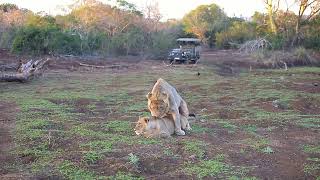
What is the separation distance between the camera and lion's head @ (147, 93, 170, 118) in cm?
844

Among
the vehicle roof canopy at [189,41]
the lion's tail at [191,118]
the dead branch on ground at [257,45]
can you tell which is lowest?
the lion's tail at [191,118]

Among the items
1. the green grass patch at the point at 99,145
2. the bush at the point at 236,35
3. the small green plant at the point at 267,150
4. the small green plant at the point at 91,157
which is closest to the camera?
the small green plant at the point at 91,157

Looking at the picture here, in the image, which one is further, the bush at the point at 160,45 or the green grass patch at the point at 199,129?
the bush at the point at 160,45

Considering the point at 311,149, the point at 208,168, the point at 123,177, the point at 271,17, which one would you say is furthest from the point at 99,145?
the point at 271,17

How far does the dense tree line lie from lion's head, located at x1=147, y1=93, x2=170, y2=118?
2310cm

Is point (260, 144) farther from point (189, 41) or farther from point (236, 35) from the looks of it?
point (236, 35)

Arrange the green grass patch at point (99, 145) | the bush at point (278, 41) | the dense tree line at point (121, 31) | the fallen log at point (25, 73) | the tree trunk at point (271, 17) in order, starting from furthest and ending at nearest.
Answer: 1. the tree trunk at point (271, 17)
2. the bush at point (278, 41)
3. the dense tree line at point (121, 31)
4. the fallen log at point (25, 73)
5. the green grass patch at point (99, 145)

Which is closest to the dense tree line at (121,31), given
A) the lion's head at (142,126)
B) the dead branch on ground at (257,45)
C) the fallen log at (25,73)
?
the dead branch on ground at (257,45)

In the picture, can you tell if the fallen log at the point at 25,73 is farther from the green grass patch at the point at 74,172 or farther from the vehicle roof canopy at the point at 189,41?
the vehicle roof canopy at the point at 189,41

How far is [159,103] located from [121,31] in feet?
105

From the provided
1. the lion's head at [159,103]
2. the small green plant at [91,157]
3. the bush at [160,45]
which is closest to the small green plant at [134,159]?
the small green plant at [91,157]

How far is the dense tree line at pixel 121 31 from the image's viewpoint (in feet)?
102

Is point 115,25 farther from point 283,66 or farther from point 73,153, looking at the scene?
point 73,153

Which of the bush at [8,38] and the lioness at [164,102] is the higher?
the bush at [8,38]
